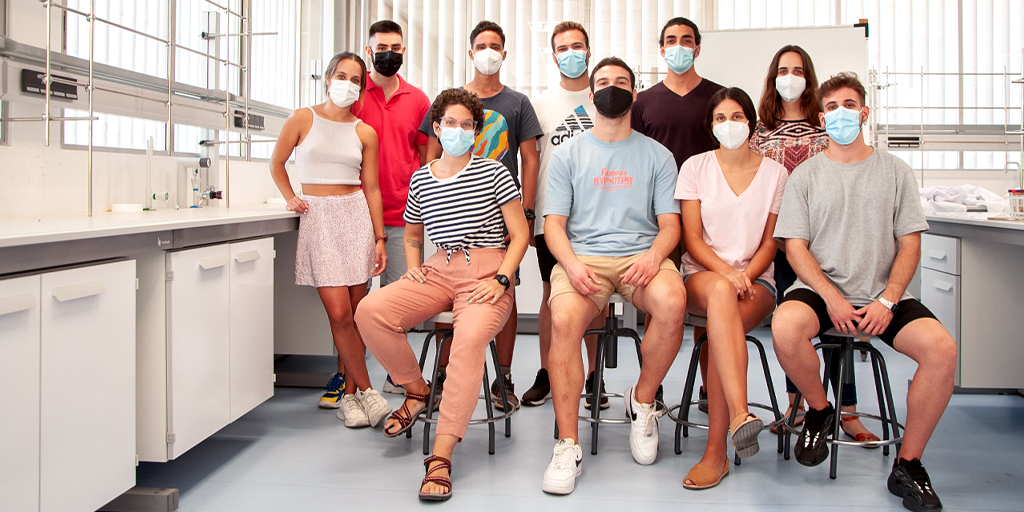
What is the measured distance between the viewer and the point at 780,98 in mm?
2635

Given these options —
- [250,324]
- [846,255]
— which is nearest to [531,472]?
[250,324]

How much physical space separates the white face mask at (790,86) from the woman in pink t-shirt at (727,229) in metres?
0.30

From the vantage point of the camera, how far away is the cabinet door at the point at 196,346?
6.40 feet

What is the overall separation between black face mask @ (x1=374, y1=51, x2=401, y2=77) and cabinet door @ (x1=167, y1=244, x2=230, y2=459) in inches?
40.9

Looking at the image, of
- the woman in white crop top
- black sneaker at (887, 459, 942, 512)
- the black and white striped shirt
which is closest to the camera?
black sneaker at (887, 459, 942, 512)

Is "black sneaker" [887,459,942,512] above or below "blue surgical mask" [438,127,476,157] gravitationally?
below

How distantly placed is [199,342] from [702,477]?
1.50m

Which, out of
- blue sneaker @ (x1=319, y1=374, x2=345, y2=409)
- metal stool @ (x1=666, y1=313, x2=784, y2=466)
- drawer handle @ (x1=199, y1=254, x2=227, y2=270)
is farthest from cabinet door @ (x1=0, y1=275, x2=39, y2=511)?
metal stool @ (x1=666, y1=313, x2=784, y2=466)

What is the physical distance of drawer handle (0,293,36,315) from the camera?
1.36 m

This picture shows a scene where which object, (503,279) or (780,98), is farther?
(780,98)

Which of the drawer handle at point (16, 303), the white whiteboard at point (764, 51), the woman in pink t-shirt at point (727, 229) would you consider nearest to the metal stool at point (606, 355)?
the woman in pink t-shirt at point (727, 229)

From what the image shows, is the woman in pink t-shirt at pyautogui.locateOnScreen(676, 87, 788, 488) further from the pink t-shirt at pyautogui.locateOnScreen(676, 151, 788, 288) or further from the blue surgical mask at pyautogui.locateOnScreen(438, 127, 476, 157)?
the blue surgical mask at pyautogui.locateOnScreen(438, 127, 476, 157)

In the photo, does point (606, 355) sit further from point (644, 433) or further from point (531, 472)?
point (531, 472)

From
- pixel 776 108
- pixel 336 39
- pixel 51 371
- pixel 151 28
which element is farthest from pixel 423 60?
pixel 51 371
